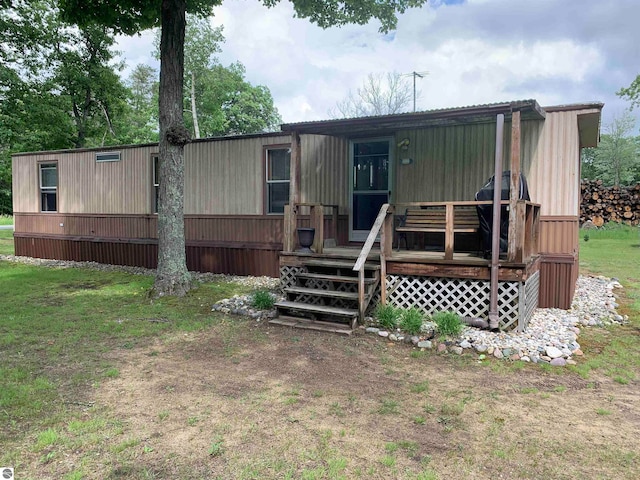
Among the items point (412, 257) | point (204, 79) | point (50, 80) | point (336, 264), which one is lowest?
point (336, 264)

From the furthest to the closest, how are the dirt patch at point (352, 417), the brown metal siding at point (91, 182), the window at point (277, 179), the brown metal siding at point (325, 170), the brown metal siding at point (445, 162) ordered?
1. the brown metal siding at point (91, 182)
2. the window at point (277, 179)
3. the brown metal siding at point (325, 170)
4. the brown metal siding at point (445, 162)
5. the dirt patch at point (352, 417)

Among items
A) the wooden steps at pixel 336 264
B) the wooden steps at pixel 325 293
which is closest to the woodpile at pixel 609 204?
the wooden steps at pixel 336 264

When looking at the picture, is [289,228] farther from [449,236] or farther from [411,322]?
[411,322]

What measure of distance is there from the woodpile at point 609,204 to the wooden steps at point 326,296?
52.6 ft

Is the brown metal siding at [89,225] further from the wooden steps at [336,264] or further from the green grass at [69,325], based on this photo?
the wooden steps at [336,264]

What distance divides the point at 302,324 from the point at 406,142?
12.4 ft

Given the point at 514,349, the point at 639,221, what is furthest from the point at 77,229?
the point at 639,221

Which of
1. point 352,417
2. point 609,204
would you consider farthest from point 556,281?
point 609,204

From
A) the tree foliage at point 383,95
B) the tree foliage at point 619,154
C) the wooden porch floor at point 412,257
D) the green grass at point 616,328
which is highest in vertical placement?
the tree foliage at point 383,95

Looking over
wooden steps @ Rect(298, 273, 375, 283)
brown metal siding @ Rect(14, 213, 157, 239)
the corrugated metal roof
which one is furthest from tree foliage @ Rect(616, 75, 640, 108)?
brown metal siding @ Rect(14, 213, 157, 239)

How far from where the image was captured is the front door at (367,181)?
7855 millimetres

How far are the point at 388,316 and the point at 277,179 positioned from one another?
4445 mm

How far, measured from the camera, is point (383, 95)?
2798 centimetres

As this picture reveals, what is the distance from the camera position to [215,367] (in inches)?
161
